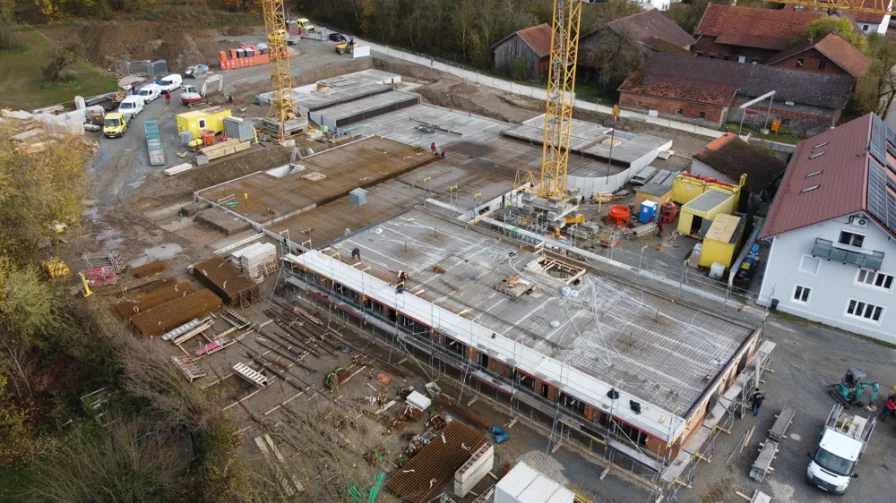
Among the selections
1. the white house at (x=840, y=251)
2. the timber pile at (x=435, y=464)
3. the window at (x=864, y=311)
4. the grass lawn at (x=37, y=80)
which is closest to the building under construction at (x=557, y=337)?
the timber pile at (x=435, y=464)

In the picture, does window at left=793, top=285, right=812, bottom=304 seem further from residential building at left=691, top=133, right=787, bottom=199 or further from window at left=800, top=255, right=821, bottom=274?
residential building at left=691, top=133, right=787, bottom=199

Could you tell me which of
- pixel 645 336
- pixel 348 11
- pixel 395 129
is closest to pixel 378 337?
pixel 645 336

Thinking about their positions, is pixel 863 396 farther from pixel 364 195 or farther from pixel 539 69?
pixel 539 69

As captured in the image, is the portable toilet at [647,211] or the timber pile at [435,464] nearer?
the timber pile at [435,464]

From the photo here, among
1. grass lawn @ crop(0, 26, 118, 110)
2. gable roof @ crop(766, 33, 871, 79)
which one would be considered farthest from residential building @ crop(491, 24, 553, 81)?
grass lawn @ crop(0, 26, 118, 110)

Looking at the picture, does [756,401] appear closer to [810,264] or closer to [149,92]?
[810,264]

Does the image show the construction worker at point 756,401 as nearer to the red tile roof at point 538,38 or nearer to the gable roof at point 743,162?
the gable roof at point 743,162

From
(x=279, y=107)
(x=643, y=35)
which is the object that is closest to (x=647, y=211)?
(x=279, y=107)
